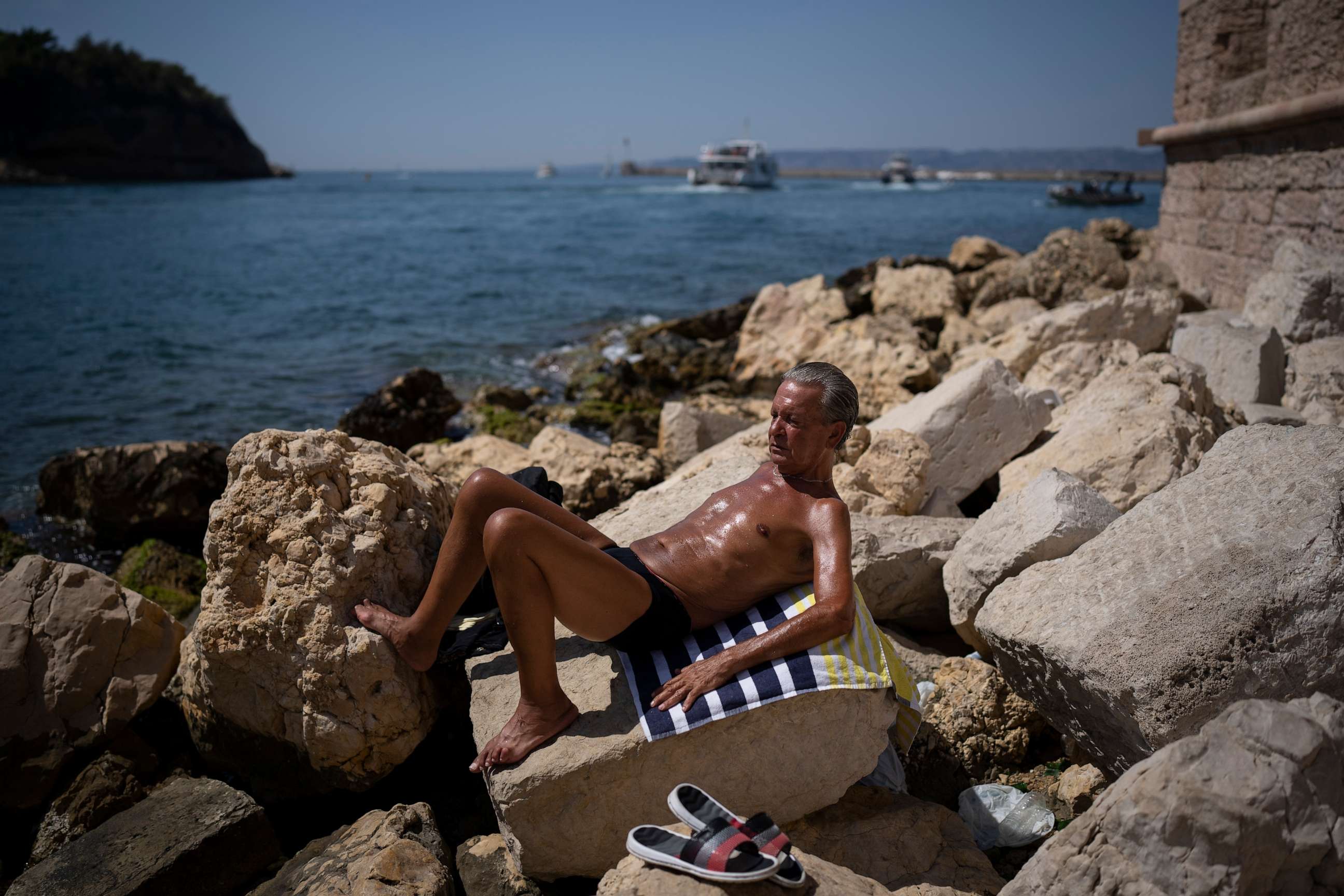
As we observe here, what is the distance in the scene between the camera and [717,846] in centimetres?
217

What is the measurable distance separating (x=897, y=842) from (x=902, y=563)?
51.3 inches

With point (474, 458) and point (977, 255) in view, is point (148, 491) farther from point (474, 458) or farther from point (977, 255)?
point (977, 255)

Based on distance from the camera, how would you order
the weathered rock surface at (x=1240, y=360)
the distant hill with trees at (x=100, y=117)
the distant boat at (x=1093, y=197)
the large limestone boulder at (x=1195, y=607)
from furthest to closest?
the distant hill with trees at (x=100, y=117)
the distant boat at (x=1093, y=197)
the weathered rock surface at (x=1240, y=360)
the large limestone boulder at (x=1195, y=607)

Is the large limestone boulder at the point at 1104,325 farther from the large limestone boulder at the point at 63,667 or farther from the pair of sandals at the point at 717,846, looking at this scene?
the large limestone boulder at the point at 63,667

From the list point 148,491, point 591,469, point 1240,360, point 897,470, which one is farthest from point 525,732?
point 148,491

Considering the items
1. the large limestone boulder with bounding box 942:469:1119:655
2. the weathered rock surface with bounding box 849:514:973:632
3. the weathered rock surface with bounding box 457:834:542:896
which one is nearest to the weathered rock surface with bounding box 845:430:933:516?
the weathered rock surface with bounding box 849:514:973:632

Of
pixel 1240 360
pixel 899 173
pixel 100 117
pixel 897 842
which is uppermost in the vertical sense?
pixel 100 117

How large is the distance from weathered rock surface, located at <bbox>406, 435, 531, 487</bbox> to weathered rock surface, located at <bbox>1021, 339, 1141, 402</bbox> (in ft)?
12.0

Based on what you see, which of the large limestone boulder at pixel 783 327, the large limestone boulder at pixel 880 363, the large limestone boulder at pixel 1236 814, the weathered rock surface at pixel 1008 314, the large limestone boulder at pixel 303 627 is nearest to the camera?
the large limestone boulder at pixel 1236 814

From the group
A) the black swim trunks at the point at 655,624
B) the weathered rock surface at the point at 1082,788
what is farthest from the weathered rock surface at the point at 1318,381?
the black swim trunks at the point at 655,624

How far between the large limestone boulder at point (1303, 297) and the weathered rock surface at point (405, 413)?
7.56 metres

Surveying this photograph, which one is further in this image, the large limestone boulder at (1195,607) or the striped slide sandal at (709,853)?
the large limestone boulder at (1195,607)

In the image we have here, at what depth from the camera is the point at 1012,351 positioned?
6.38 metres

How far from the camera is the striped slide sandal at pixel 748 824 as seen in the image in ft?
→ 7.06
